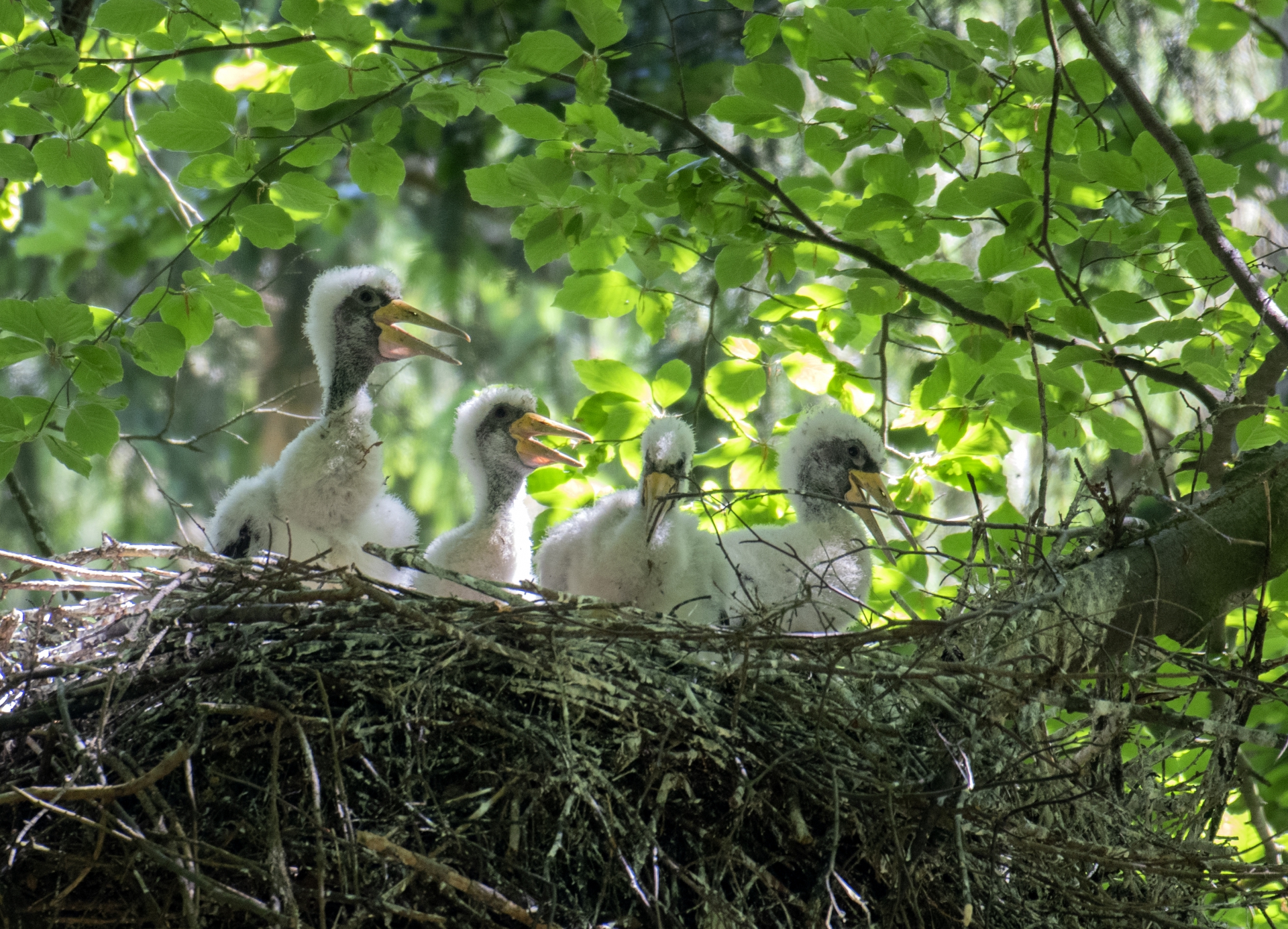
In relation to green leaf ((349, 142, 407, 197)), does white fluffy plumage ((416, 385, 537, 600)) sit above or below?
below

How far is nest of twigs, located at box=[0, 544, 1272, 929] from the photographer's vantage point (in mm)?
1815

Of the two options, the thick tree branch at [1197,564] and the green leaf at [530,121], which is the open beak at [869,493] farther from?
the green leaf at [530,121]

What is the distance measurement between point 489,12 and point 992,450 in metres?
2.84

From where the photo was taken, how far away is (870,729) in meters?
2.07

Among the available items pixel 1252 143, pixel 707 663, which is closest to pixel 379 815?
pixel 707 663

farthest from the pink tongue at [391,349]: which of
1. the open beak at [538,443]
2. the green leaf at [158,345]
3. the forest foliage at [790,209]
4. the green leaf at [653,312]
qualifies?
the green leaf at [158,345]

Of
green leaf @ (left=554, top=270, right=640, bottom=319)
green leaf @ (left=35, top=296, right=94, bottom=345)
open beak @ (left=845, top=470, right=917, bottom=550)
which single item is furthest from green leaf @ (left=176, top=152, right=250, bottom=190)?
open beak @ (left=845, top=470, right=917, bottom=550)

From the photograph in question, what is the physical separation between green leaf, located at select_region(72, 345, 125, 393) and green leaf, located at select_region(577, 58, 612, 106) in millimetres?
1295

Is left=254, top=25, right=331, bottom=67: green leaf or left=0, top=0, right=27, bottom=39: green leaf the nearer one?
left=0, top=0, right=27, bottom=39: green leaf

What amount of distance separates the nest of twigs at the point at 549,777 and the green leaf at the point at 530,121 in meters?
1.23

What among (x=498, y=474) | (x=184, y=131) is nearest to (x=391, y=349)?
(x=498, y=474)

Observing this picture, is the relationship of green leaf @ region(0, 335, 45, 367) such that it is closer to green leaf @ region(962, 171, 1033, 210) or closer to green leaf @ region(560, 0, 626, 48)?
green leaf @ region(560, 0, 626, 48)

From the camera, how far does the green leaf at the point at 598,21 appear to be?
8.67 feet

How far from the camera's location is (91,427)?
274 cm
